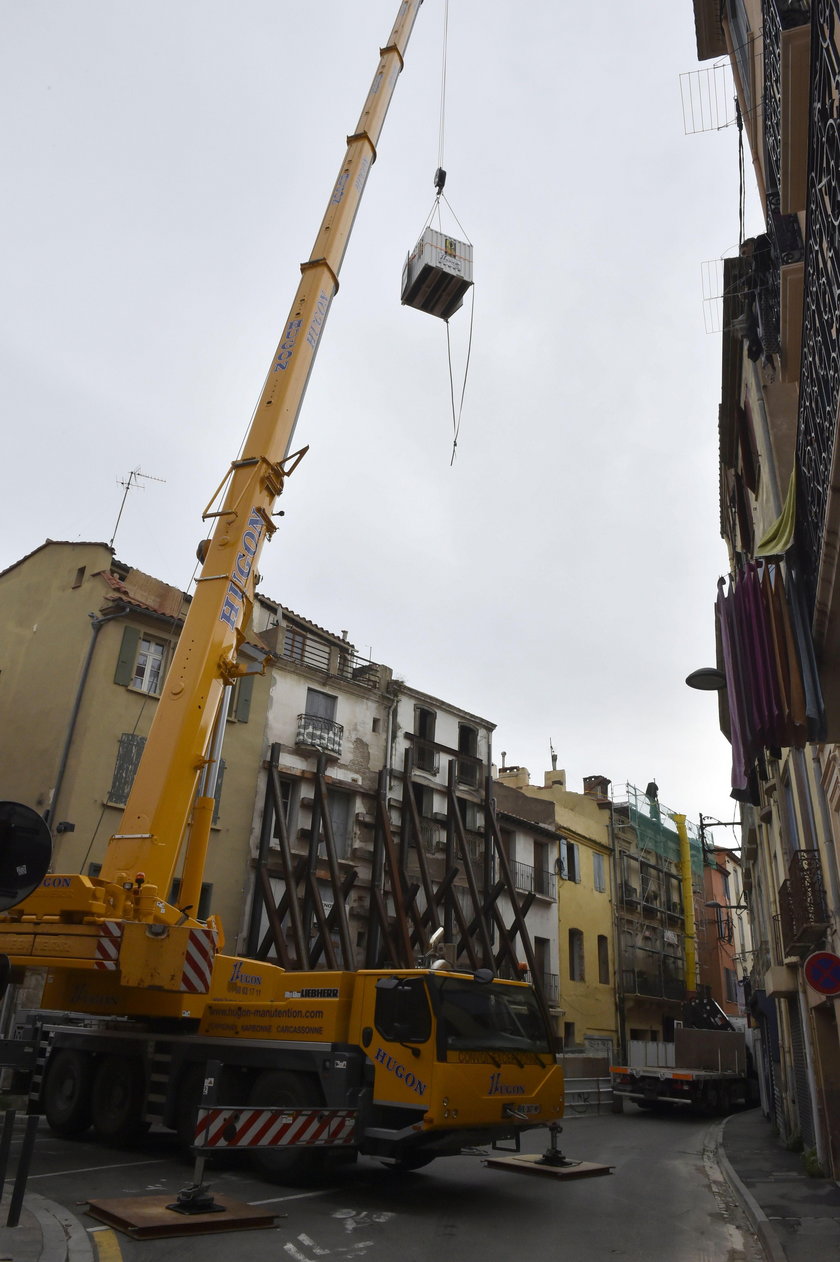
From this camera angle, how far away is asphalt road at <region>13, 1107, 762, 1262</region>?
23.8 ft

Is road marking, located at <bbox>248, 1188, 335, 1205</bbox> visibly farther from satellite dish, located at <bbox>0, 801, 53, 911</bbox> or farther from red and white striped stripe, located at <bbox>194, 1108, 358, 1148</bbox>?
satellite dish, located at <bbox>0, 801, 53, 911</bbox>

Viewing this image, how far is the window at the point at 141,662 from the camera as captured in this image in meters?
21.8

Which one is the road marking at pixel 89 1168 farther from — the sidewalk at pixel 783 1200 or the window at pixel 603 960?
the window at pixel 603 960

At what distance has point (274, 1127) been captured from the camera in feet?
28.3

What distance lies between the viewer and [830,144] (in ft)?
14.8

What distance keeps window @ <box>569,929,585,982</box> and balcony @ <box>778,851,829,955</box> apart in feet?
76.8

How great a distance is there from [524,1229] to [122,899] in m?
5.13

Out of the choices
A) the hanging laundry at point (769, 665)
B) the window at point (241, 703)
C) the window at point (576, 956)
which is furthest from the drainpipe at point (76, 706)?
the window at point (576, 956)

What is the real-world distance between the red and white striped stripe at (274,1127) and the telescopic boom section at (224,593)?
2838mm

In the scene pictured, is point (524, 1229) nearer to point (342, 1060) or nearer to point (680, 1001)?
point (342, 1060)

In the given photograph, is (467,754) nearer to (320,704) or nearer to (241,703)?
(320,704)

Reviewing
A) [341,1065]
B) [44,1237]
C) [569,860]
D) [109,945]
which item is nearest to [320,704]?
[569,860]

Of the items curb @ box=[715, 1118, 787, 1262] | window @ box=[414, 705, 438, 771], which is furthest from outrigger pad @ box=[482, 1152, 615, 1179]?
window @ box=[414, 705, 438, 771]

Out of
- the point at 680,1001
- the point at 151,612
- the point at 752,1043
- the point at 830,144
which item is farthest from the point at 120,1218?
the point at 680,1001
